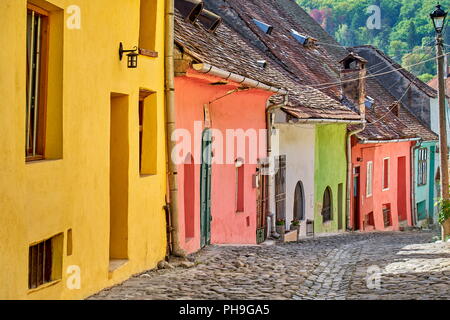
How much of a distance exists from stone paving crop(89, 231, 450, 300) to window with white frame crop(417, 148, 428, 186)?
19841 mm

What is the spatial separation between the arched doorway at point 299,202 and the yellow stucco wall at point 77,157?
1078 centimetres

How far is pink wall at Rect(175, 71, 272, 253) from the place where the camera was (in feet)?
39.9

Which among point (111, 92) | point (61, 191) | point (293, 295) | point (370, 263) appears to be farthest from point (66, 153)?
point (370, 263)

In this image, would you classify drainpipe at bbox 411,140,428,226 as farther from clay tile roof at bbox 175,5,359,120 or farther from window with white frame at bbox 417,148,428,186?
clay tile roof at bbox 175,5,359,120

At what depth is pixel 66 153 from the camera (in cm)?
744

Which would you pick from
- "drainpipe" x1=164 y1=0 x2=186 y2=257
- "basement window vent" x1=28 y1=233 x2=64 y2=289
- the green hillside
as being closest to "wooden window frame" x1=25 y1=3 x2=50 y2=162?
"basement window vent" x1=28 y1=233 x2=64 y2=289

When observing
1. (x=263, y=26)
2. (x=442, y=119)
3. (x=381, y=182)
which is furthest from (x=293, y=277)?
(x=381, y=182)

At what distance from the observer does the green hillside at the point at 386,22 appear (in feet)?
145

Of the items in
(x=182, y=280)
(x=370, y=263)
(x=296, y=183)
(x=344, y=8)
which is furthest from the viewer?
(x=344, y=8)

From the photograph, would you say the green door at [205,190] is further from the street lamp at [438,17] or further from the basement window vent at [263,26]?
the basement window vent at [263,26]

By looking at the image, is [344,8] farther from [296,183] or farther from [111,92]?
[111,92]

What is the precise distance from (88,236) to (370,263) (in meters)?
5.71

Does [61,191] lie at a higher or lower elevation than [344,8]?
lower

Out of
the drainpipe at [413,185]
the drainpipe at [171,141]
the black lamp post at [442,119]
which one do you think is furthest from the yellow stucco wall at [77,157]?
the drainpipe at [413,185]
